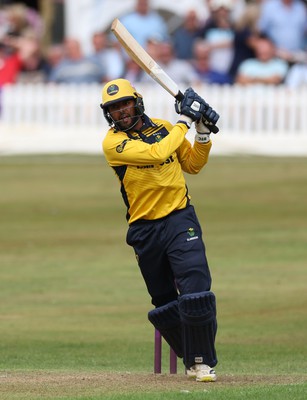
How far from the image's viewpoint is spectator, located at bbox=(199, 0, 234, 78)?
27109 mm

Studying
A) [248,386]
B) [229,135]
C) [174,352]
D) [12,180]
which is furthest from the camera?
[229,135]

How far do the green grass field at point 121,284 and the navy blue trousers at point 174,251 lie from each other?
701mm

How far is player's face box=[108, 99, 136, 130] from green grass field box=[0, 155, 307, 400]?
177cm

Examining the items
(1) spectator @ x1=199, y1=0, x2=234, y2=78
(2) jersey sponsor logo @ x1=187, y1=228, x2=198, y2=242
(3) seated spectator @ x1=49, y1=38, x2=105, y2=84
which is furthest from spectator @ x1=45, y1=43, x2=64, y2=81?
(2) jersey sponsor logo @ x1=187, y1=228, x2=198, y2=242

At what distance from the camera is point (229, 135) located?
26625 mm

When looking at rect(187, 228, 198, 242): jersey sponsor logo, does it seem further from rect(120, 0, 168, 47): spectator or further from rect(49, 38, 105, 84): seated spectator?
rect(49, 38, 105, 84): seated spectator

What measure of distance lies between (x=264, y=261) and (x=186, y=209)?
7689mm

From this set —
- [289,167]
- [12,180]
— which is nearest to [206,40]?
[289,167]

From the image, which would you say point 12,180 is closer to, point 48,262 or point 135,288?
point 48,262

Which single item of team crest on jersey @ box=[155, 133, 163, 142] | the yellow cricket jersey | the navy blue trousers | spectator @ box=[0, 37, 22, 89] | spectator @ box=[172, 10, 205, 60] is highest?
spectator @ box=[172, 10, 205, 60]

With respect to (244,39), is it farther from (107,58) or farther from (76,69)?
(76,69)

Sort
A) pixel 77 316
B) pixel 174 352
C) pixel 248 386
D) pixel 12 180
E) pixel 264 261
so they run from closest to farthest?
pixel 248 386 → pixel 174 352 → pixel 77 316 → pixel 264 261 → pixel 12 180

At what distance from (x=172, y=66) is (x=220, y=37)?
142 centimetres

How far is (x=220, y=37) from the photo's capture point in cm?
2728
